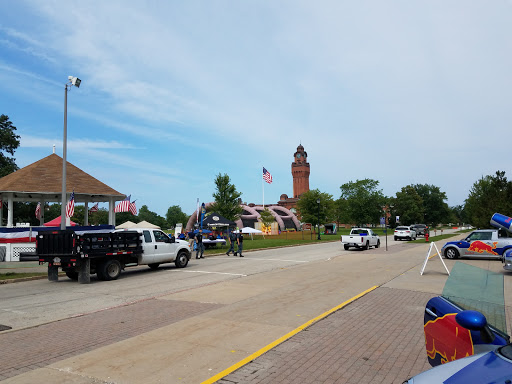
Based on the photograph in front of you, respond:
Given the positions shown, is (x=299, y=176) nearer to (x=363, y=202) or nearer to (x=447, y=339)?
(x=363, y=202)

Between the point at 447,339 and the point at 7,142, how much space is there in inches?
2298

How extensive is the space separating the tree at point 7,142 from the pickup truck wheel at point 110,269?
140 feet

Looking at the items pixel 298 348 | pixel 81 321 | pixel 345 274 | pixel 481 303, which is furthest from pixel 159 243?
pixel 481 303

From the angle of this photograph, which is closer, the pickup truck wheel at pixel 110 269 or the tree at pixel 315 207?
the pickup truck wheel at pixel 110 269

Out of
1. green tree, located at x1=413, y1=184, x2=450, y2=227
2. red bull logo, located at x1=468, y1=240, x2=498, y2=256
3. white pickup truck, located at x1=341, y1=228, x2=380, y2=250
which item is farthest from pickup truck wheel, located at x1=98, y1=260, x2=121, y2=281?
green tree, located at x1=413, y1=184, x2=450, y2=227

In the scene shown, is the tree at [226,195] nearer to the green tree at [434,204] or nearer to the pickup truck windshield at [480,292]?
the pickup truck windshield at [480,292]

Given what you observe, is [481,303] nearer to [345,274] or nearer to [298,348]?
[298,348]

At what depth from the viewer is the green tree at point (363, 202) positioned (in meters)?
93.9

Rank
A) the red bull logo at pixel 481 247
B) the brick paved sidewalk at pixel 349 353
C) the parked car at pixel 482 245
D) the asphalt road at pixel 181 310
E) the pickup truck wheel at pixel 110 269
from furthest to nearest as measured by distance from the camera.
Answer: the red bull logo at pixel 481 247 → the parked car at pixel 482 245 → the pickup truck wheel at pixel 110 269 → the asphalt road at pixel 181 310 → the brick paved sidewalk at pixel 349 353

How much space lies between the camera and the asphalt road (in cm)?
540

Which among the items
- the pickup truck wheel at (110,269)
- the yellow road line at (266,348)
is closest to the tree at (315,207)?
the pickup truck wheel at (110,269)

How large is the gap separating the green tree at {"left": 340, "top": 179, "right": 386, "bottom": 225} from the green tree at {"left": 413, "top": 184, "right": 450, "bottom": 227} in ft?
129

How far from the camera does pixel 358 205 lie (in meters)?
94.4

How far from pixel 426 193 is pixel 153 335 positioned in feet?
448
